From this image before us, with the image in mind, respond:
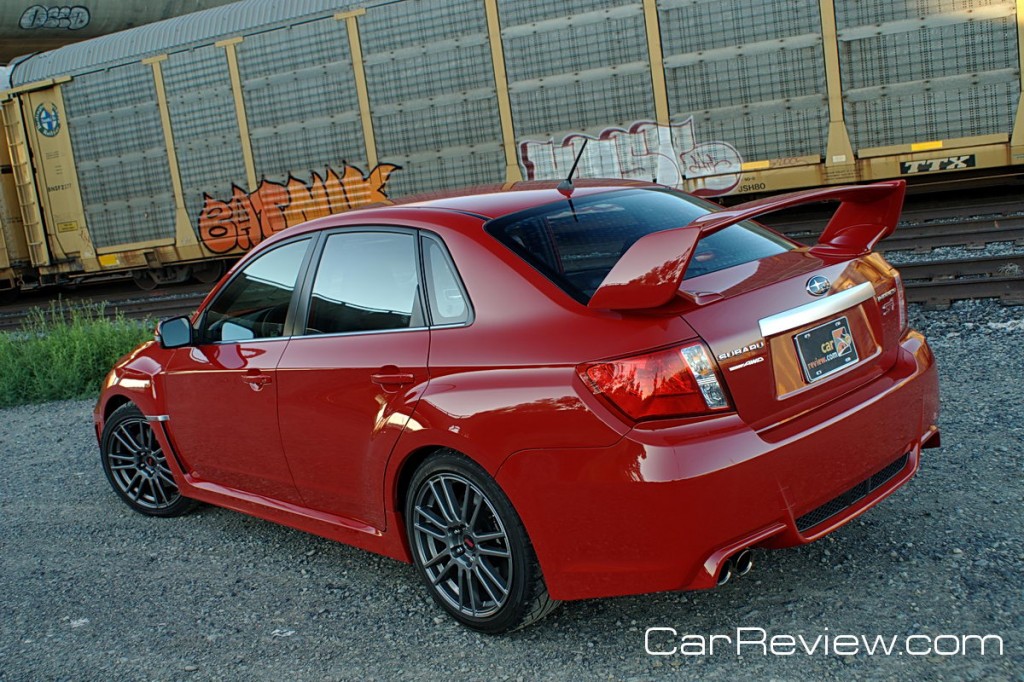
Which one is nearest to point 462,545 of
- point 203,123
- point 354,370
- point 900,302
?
point 354,370

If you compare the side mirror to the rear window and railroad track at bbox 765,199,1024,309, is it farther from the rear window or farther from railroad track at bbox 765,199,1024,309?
railroad track at bbox 765,199,1024,309

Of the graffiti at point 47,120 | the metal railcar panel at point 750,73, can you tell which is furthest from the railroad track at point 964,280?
the graffiti at point 47,120

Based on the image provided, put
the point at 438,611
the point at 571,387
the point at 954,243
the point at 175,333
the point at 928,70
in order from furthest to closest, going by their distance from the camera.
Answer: the point at 928,70 → the point at 954,243 → the point at 175,333 → the point at 438,611 → the point at 571,387

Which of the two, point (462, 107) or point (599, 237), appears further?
point (462, 107)

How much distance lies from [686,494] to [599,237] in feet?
3.39

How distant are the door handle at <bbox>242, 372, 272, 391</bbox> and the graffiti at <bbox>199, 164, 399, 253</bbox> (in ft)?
26.3

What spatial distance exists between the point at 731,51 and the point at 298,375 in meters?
7.94

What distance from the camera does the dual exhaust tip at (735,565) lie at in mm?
2740

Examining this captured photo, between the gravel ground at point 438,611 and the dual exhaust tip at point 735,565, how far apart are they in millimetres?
336

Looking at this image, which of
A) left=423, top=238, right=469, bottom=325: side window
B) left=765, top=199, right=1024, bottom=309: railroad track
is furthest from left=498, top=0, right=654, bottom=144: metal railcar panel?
left=423, top=238, right=469, bottom=325: side window

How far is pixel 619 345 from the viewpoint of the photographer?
2.74 m

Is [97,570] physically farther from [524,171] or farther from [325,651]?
[524,171]

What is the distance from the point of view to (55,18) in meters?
21.4

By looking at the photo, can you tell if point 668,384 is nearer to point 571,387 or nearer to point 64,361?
point 571,387
